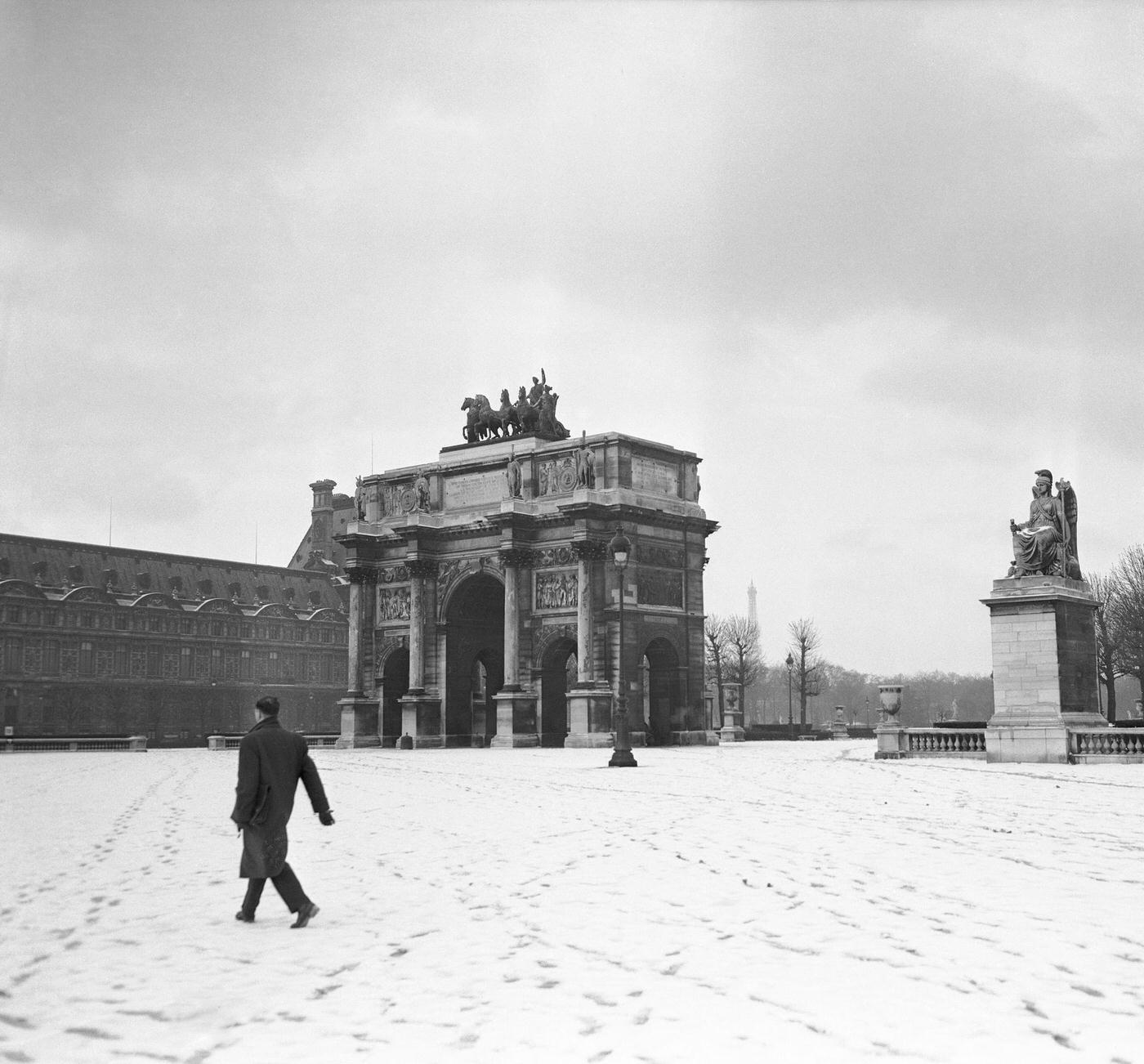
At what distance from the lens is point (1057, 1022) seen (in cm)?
A: 692

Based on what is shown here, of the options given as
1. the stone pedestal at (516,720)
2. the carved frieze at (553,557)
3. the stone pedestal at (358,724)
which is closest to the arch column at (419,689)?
the stone pedestal at (358,724)

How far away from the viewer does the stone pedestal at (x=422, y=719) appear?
2386 inches

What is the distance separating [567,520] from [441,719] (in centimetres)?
1125

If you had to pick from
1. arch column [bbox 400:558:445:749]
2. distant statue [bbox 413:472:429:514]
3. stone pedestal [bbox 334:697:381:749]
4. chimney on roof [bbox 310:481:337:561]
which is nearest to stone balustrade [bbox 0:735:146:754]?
stone pedestal [bbox 334:697:381:749]

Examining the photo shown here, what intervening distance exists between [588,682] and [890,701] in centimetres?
1947

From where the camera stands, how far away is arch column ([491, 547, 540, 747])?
188ft

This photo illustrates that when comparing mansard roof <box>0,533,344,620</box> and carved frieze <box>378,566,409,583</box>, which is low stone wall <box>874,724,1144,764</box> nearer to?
carved frieze <box>378,566,409,583</box>

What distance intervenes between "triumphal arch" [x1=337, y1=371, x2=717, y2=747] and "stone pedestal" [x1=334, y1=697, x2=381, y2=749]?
0.25ft

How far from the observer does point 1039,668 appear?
102 feet

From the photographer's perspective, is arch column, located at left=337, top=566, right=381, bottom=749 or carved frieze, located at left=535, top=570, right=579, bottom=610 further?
arch column, located at left=337, top=566, right=381, bottom=749

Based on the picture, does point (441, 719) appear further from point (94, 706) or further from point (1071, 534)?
point (94, 706)

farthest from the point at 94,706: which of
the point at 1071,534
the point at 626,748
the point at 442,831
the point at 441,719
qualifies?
the point at 442,831

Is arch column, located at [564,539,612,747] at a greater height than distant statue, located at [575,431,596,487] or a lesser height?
lesser

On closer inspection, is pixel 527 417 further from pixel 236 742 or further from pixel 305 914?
pixel 305 914
